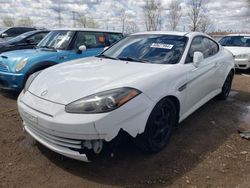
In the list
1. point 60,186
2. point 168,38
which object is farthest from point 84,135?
point 168,38

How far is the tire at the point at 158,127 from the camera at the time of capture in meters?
2.90

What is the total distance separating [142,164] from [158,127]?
490mm

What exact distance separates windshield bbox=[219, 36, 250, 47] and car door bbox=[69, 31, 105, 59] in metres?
5.85

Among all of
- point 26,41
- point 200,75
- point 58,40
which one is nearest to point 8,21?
point 26,41

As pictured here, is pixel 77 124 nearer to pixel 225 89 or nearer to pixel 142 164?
pixel 142 164

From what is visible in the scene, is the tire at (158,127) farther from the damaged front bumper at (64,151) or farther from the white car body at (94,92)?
the damaged front bumper at (64,151)

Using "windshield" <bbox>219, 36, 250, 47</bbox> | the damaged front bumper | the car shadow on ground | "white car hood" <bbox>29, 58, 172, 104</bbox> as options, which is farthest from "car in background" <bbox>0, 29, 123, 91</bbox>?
"windshield" <bbox>219, 36, 250, 47</bbox>

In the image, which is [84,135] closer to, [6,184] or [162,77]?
[6,184]

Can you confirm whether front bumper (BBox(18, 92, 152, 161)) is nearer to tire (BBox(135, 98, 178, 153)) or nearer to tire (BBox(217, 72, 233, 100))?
tire (BBox(135, 98, 178, 153))

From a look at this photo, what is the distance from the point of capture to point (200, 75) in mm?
3961

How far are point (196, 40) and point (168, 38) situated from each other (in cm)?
53

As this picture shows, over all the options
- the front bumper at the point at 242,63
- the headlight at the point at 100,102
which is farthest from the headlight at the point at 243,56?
the headlight at the point at 100,102

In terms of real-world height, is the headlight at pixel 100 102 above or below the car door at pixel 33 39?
above

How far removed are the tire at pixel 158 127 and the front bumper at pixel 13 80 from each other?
3.29 m
